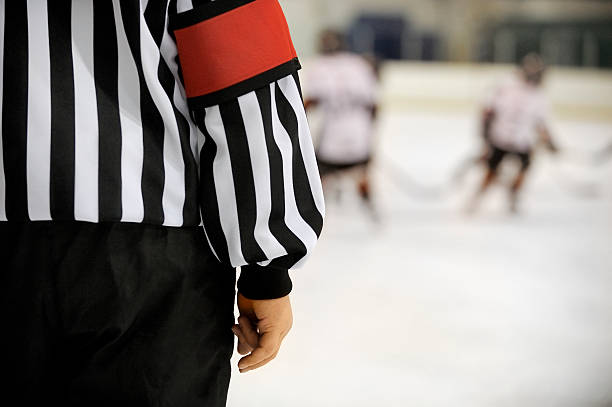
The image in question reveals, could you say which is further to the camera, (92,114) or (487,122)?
(487,122)

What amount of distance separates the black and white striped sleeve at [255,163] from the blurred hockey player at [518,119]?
12.9 ft

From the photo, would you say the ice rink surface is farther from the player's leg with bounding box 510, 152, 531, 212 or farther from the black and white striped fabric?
the black and white striped fabric

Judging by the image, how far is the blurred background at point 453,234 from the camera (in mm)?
1692

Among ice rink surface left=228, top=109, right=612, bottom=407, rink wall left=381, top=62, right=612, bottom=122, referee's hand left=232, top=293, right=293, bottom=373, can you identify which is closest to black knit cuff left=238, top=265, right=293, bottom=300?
referee's hand left=232, top=293, right=293, bottom=373

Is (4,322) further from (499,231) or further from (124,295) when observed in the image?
(499,231)

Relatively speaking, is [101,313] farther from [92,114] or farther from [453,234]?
[453,234]

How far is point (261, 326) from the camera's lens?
581 mm

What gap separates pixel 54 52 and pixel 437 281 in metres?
2.38

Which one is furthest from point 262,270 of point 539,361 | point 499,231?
point 499,231

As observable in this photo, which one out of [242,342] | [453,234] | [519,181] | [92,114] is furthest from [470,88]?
[92,114]

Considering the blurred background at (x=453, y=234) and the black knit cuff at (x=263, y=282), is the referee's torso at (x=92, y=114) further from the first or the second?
the blurred background at (x=453, y=234)

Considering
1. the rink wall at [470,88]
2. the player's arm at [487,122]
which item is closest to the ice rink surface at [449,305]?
the player's arm at [487,122]

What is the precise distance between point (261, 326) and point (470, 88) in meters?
6.71

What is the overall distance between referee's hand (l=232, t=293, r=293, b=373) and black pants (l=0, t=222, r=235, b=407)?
6 cm
